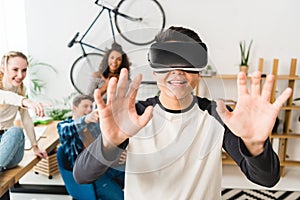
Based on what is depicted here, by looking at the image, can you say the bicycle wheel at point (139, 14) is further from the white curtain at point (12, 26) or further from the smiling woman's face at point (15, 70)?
the smiling woman's face at point (15, 70)

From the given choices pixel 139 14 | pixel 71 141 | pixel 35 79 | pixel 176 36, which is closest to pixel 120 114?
pixel 176 36

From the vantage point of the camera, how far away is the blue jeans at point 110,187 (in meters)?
1.26

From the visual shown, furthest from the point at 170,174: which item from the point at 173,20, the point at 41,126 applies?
the point at 173,20

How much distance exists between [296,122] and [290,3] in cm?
92

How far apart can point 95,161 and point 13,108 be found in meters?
0.97

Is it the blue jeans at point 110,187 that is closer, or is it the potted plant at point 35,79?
the blue jeans at point 110,187

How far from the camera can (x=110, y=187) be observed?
1.28 meters

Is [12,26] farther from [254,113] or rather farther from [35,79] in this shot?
[254,113]

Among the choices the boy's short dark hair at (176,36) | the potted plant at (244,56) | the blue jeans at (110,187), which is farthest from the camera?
the potted plant at (244,56)

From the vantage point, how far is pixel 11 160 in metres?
1.18

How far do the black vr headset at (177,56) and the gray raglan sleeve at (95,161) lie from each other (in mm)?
185

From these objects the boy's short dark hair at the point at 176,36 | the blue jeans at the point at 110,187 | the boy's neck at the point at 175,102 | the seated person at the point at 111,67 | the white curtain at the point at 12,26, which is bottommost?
the blue jeans at the point at 110,187

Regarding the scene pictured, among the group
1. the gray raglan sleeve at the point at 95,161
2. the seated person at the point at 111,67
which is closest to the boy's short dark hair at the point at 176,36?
the seated person at the point at 111,67

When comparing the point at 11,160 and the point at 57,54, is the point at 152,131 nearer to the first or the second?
the point at 11,160
